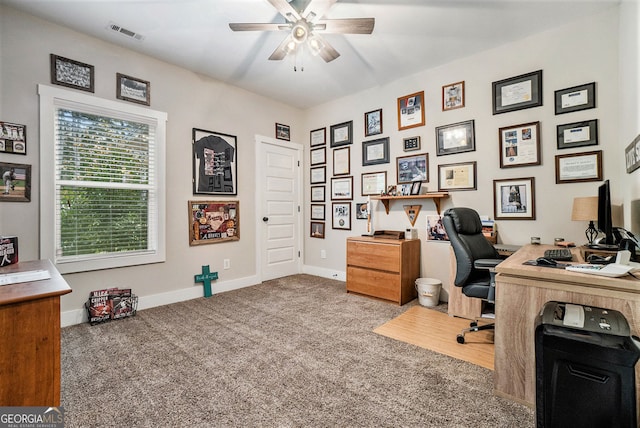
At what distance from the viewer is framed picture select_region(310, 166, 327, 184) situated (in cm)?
467

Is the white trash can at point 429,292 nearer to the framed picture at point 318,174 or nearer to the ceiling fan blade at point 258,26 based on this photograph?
the framed picture at point 318,174

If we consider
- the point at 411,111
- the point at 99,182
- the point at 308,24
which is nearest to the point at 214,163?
the point at 99,182

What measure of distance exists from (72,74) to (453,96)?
3916 millimetres

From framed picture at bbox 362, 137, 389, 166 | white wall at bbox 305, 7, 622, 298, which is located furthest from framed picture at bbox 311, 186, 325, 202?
framed picture at bbox 362, 137, 389, 166

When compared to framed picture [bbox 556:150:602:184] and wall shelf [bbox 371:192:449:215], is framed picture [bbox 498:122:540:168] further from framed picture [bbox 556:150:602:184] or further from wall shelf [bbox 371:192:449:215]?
wall shelf [bbox 371:192:449:215]

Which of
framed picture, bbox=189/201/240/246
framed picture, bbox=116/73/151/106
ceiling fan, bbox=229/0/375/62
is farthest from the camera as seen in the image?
framed picture, bbox=189/201/240/246

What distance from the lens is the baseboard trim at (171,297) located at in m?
2.73

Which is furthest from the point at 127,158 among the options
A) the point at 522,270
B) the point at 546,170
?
the point at 546,170

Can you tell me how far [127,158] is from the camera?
311 centimetres

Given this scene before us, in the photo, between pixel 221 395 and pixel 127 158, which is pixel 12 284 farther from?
pixel 127 158

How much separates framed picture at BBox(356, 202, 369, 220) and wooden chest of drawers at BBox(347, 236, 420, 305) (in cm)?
50

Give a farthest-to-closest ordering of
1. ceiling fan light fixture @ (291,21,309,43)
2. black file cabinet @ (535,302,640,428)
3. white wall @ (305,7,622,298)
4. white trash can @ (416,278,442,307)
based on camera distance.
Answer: white trash can @ (416,278,442,307), white wall @ (305,7,622,298), ceiling fan light fixture @ (291,21,309,43), black file cabinet @ (535,302,640,428)

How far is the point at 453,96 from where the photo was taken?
11.1 feet

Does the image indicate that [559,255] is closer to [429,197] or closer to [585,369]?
[585,369]
